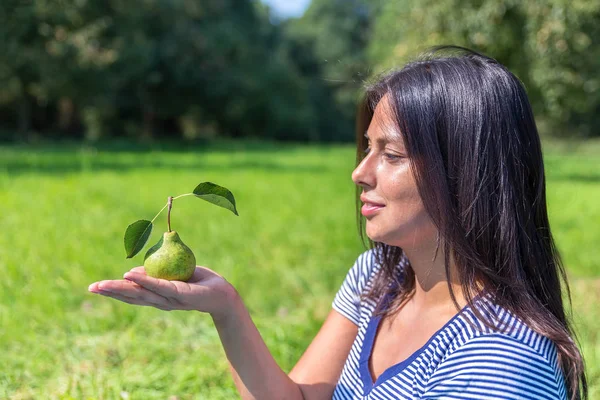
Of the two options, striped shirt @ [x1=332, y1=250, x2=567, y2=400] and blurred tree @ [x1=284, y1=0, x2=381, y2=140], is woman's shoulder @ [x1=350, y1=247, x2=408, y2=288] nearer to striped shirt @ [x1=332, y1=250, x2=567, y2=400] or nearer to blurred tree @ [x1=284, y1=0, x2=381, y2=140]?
striped shirt @ [x1=332, y1=250, x2=567, y2=400]

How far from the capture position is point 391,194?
5.03 feet

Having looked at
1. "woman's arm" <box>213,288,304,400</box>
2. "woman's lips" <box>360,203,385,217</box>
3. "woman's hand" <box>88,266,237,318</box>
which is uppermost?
"woman's lips" <box>360,203,385,217</box>

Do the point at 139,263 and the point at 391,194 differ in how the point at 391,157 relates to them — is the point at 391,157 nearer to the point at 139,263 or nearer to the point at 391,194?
the point at 391,194

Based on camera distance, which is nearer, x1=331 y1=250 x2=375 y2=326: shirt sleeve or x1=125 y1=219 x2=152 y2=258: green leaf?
x1=125 y1=219 x2=152 y2=258: green leaf

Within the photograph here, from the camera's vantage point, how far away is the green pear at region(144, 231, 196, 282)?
1429mm

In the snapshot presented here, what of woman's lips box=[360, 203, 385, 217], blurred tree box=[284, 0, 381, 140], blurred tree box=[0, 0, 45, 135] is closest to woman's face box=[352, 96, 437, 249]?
woman's lips box=[360, 203, 385, 217]

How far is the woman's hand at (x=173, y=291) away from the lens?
53.0 inches

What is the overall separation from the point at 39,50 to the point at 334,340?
19.6 meters

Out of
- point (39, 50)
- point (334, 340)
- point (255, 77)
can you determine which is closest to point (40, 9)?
point (39, 50)

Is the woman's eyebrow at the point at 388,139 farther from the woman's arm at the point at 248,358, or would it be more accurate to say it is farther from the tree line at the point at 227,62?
the tree line at the point at 227,62

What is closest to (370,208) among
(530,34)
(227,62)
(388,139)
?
(388,139)

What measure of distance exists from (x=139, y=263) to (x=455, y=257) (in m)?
3.55

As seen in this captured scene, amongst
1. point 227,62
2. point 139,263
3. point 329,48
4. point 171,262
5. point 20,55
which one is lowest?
point 139,263

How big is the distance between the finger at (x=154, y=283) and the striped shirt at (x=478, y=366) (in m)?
0.52
